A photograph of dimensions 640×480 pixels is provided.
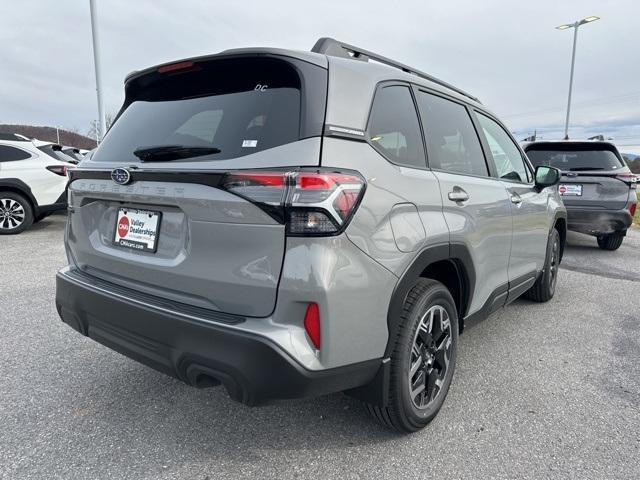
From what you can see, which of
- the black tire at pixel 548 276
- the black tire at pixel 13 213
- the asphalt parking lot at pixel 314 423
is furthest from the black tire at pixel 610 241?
the black tire at pixel 13 213

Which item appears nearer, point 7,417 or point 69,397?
point 7,417

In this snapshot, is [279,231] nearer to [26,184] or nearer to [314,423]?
[314,423]

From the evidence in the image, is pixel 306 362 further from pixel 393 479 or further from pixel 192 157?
pixel 192 157

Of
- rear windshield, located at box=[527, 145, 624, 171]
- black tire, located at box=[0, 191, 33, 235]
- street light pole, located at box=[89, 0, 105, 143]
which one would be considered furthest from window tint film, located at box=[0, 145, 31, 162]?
rear windshield, located at box=[527, 145, 624, 171]

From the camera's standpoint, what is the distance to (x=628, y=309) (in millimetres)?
4547

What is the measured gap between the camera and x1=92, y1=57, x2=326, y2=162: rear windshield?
1.87 meters

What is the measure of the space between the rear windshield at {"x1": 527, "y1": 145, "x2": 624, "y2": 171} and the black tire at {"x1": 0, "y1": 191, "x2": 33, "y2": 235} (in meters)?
8.57

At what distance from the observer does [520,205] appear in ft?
11.4

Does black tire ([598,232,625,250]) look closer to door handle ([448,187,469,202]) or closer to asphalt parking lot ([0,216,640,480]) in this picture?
asphalt parking lot ([0,216,640,480])

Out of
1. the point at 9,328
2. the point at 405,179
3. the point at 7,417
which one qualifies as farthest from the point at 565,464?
the point at 9,328

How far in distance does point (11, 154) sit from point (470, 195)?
8.41 metres

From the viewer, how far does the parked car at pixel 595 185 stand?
22.4ft

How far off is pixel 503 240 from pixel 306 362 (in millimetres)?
1957

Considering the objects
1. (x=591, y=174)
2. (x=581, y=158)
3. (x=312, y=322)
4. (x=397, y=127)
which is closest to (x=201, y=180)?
(x=312, y=322)
